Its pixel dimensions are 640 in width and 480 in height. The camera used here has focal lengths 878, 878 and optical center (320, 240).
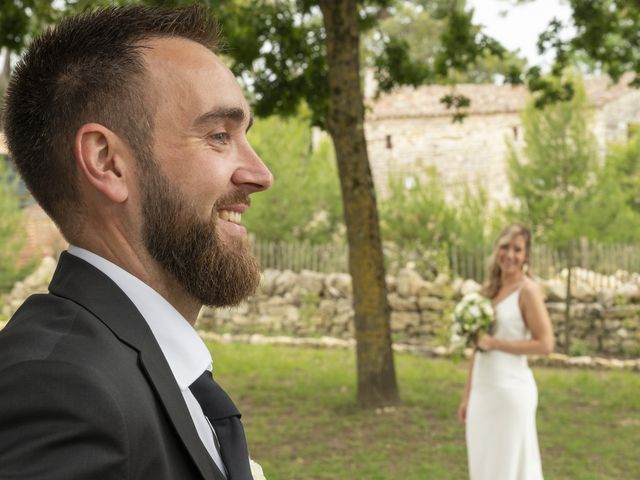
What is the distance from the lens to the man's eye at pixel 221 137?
56.6 inches

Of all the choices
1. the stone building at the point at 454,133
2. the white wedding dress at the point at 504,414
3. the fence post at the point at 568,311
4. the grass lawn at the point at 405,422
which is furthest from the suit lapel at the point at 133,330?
the stone building at the point at 454,133

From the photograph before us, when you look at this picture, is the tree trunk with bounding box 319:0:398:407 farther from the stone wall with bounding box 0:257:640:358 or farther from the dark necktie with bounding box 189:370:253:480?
the dark necktie with bounding box 189:370:253:480

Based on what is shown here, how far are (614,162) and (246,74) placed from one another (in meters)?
19.9

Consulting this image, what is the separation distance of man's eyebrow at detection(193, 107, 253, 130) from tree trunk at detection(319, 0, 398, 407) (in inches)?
366

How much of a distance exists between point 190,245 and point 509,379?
18.8ft

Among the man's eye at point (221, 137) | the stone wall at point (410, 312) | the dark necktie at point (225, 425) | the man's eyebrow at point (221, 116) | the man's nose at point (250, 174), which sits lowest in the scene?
the stone wall at point (410, 312)

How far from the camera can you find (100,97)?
1.38 metres

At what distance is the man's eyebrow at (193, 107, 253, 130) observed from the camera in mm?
1412

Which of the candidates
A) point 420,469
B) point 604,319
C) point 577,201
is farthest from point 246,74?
point 577,201

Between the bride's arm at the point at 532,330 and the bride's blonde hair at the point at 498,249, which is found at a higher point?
the bride's blonde hair at the point at 498,249

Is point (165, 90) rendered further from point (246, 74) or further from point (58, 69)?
point (246, 74)

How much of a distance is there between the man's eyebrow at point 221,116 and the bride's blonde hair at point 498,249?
5570 mm

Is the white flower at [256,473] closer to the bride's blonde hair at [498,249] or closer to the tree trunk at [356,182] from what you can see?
the bride's blonde hair at [498,249]

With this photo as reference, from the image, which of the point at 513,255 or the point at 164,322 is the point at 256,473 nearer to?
the point at 164,322
